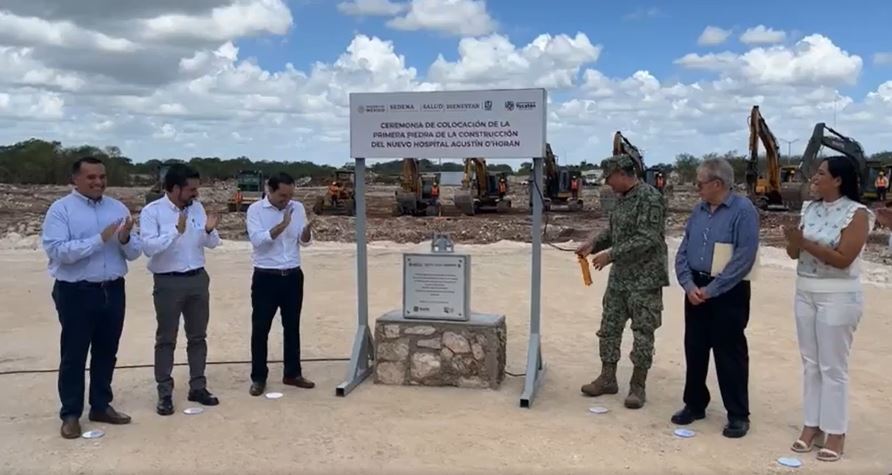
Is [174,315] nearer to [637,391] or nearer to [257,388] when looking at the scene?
[257,388]

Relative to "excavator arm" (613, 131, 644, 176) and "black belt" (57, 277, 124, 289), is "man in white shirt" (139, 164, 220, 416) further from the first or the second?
"excavator arm" (613, 131, 644, 176)

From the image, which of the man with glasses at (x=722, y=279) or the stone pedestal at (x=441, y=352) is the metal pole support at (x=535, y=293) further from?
the man with glasses at (x=722, y=279)

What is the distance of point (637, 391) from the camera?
582 centimetres

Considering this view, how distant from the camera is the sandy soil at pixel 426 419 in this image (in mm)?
4719

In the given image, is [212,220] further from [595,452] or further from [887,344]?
[887,344]

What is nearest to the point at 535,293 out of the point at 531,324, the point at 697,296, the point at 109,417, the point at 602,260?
the point at 531,324

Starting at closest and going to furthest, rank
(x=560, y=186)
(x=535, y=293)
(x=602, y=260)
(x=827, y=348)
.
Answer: (x=827, y=348) < (x=602, y=260) < (x=535, y=293) < (x=560, y=186)

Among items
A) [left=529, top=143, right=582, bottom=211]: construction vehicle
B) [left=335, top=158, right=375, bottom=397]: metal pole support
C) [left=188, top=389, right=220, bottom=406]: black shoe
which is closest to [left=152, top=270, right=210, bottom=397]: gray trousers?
[left=188, top=389, right=220, bottom=406]: black shoe

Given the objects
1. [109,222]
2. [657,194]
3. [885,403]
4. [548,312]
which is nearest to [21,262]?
[548,312]

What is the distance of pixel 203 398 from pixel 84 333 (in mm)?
1037

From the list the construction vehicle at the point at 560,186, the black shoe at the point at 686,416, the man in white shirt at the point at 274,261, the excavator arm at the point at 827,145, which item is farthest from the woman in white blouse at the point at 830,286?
the construction vehicle at the point at 560,186

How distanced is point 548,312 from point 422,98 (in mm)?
4216

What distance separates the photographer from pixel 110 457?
4773 mm

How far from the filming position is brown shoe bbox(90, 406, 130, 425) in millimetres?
5371
